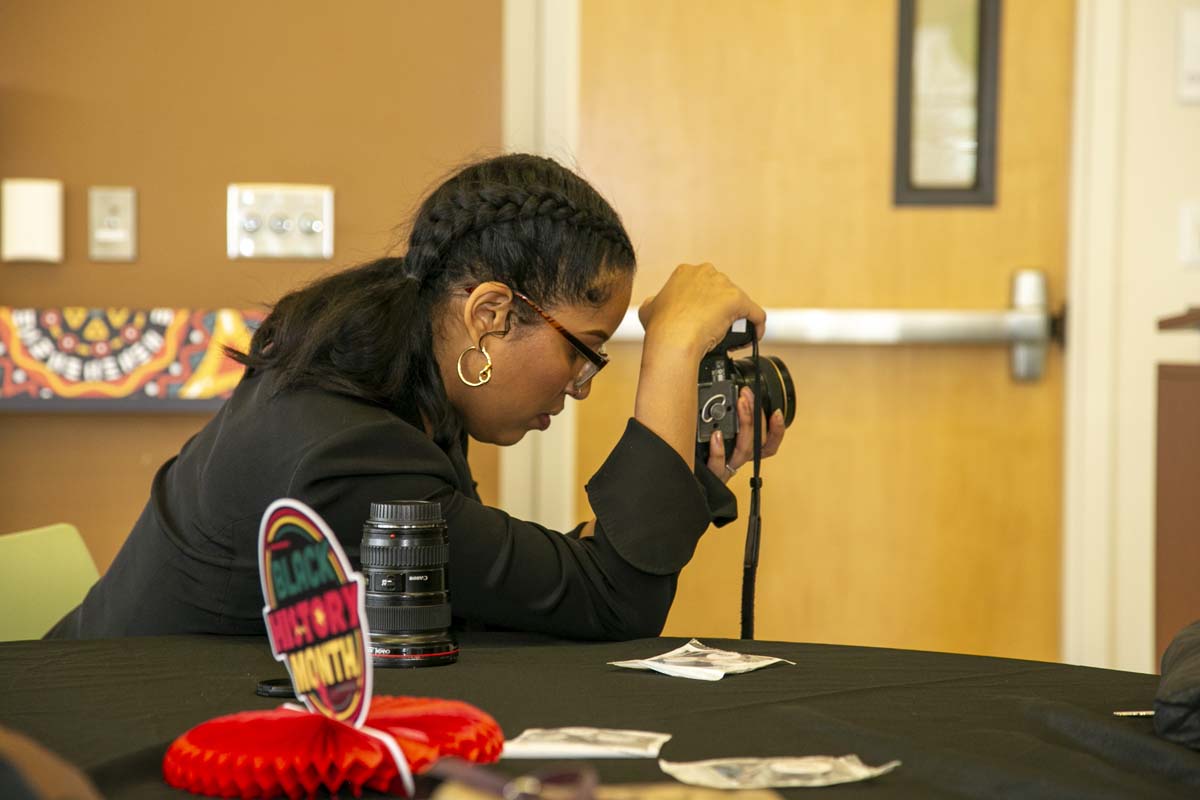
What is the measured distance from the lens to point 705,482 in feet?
4.40

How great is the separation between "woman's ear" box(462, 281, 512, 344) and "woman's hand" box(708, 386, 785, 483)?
9.8 inches

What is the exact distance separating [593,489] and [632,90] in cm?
151

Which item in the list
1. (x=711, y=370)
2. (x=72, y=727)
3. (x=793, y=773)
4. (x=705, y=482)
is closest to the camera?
(x=793, y=773)

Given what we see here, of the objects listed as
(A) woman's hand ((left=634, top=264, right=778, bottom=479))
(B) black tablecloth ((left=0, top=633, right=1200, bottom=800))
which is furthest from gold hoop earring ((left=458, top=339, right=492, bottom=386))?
(B) black tablecloth ((left=0, top=633, right=1200, bottom=800))

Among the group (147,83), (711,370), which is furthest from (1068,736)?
(147,83)

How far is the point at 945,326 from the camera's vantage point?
2.54m

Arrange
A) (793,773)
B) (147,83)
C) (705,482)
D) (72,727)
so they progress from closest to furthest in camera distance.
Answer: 1. (793,773)
2. (72,727)
3. (705,482)
4. (147,83)

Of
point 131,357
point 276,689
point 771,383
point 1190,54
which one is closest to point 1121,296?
point 1190,54

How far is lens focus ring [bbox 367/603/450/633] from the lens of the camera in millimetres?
953

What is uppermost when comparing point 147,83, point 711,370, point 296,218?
point 147,83

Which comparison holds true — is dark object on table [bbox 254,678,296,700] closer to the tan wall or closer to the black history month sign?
the black history month sign

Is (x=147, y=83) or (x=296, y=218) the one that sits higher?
(x=147, y=83)

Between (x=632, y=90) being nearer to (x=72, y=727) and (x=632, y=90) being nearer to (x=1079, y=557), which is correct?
(x=1079, y=557)

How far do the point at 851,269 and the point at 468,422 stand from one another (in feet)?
4.33
